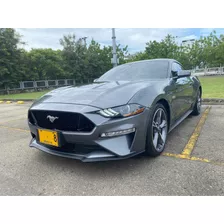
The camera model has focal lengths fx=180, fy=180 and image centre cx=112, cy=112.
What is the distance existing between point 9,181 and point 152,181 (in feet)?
5.01

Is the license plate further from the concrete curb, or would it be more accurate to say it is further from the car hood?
the concrete curb

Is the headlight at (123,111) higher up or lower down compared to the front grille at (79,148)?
higher up

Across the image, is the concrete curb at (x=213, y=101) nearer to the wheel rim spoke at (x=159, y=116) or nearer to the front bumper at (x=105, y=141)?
the wheel rim spoke at (x=159, y=116)

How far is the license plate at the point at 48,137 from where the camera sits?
1921 millimetres

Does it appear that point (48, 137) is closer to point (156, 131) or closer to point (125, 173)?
point (125, 173)

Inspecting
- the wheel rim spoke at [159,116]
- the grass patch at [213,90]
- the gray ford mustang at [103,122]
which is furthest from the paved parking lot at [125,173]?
the grass patch at [213,90]

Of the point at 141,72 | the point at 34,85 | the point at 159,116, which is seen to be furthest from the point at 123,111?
the point at 34,85

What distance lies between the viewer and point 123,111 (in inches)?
72.8

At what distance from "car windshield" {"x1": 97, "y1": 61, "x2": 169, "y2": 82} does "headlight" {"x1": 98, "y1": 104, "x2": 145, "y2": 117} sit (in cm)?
102

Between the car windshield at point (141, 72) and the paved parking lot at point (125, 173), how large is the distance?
1.08 metres

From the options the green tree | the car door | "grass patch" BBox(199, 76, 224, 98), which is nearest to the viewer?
the car door

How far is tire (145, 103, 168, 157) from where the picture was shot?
2084 millimetres

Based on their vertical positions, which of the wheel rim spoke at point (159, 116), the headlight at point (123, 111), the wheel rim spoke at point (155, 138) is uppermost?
the headlight at point (123, 111)

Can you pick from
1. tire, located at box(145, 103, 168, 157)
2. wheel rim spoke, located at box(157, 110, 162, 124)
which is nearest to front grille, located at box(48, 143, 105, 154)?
tire, located at box(145, 103, 168, 157)
